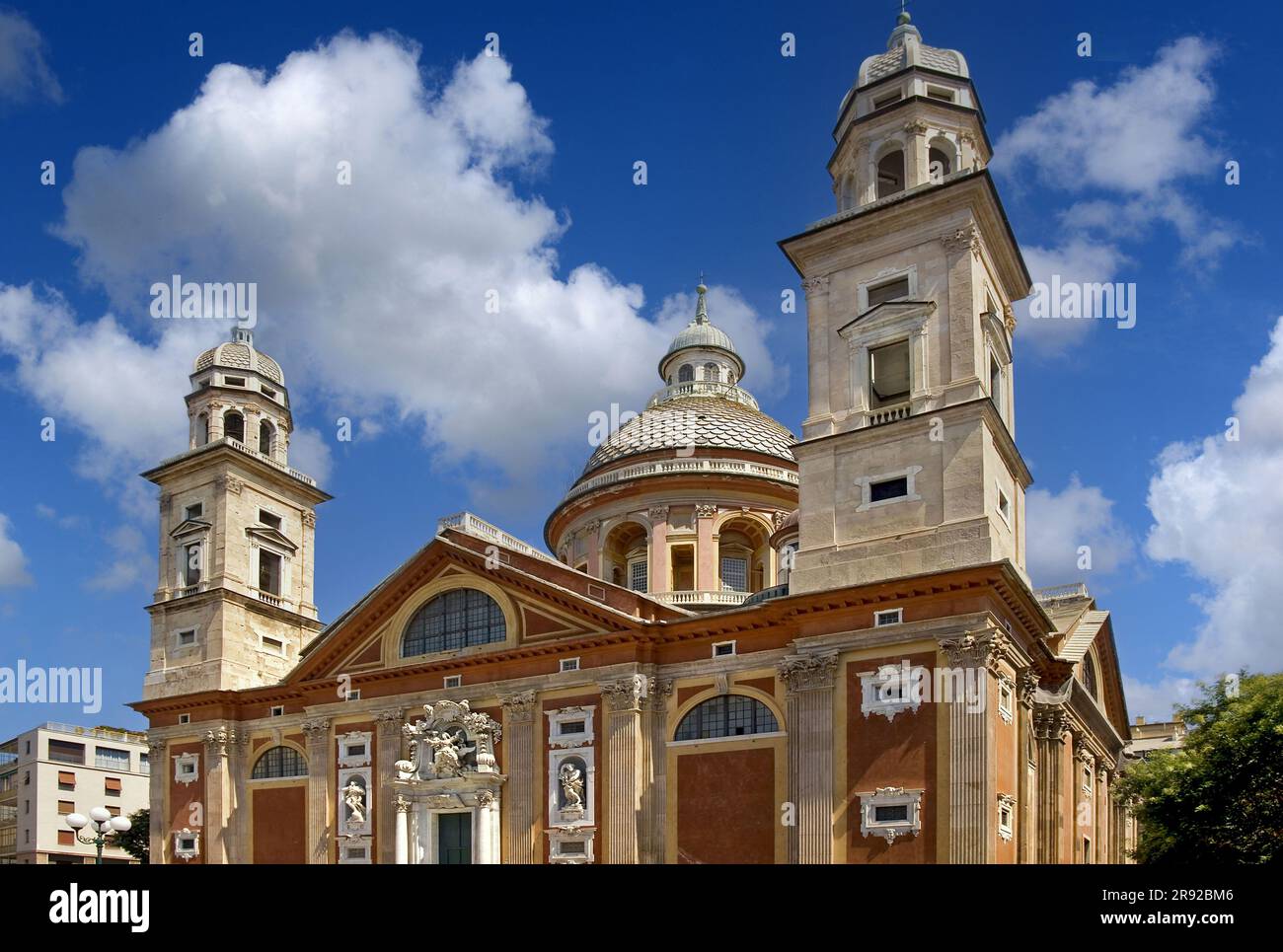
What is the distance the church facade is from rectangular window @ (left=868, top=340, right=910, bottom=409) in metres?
0.09

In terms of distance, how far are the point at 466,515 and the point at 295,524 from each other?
44.8 feet

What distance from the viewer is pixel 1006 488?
109ft

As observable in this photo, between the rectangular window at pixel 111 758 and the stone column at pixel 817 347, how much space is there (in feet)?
229

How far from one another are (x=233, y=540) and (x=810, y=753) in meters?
26.7

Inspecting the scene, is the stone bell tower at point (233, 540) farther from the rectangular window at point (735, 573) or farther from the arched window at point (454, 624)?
the rectangular window at point (735, 573)

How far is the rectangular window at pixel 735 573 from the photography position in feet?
152

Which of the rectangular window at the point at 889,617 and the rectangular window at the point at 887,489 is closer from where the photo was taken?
the rectangular window at the point at 889,617

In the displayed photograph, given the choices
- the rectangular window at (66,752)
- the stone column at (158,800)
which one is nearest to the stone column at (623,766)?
the stone column at (158,800)

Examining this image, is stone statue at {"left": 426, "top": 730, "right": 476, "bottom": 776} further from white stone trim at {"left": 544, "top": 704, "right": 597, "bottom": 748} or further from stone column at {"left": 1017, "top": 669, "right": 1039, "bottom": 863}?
stone column at {"left": 1017, "top": 669, "right": 1039, "bottom": 863}

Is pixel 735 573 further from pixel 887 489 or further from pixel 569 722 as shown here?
pixel 887 489

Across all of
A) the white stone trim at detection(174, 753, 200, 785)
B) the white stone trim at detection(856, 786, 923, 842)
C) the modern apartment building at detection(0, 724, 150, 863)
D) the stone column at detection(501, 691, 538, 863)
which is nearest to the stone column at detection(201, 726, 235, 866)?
the white stone trim at detection(174, 753, 200, 785)

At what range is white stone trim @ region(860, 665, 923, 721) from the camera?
30188 mm

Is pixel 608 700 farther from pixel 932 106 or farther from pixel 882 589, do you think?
pixel 932 106
